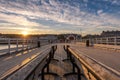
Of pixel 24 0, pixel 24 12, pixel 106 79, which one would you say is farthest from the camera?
pixel 24 12

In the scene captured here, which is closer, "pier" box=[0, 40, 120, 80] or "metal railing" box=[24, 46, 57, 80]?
"pier" box=[0, 40, 120, 80]

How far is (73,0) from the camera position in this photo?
27.0 meters

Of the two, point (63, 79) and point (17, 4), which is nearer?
point (63, 79)

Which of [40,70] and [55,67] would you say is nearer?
[40,70]

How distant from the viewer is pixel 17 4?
91.7 ft

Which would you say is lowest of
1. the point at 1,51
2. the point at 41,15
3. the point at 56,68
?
the point at 56,68

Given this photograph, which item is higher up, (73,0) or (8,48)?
(73,0)

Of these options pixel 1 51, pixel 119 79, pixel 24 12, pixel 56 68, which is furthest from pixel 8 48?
pixel 24 12

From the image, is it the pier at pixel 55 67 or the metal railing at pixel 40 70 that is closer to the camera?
the pier at pixel 55 67

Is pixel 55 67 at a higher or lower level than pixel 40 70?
lower

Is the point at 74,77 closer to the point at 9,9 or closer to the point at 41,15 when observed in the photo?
the point at 9,9

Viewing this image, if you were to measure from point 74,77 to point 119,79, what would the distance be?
307 inches

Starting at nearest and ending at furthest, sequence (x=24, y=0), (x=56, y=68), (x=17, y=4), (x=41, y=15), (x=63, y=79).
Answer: (x=63, y=79)
(x=56, y=68)
(x=24, y=0)
(x=17, y=4)
(x=41, y=15)

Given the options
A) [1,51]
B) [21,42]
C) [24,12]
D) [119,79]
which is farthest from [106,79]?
[24,12]
